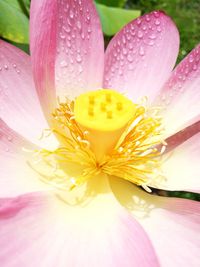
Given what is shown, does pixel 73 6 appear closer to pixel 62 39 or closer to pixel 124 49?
pixel 62 39

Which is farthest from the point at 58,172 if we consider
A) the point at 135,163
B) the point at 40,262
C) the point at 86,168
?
the point at 40,262

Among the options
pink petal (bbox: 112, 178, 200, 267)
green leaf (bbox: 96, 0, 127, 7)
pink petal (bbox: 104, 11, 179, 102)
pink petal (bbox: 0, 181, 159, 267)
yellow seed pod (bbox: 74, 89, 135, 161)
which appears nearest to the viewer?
pink petal (bbox: 0, 181, 159, 267)

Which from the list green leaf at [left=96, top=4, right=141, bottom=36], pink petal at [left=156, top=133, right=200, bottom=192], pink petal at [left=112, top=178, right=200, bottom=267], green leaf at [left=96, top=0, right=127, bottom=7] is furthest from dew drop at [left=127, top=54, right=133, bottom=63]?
green leaf at [left=96, top=0, right=127, bottom=7]

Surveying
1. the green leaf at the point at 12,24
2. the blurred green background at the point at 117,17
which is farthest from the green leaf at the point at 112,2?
the green leaf at the point at 12,24

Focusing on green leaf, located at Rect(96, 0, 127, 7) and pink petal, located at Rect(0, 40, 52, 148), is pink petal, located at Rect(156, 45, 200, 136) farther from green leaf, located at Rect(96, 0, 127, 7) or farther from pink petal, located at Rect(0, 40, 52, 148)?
green leaf, located at Rect(96, 0, 127, 7)

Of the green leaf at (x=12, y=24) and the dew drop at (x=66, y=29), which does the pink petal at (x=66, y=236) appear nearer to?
the dew drop at (x=66, y=29)

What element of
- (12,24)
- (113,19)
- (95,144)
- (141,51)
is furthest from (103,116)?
(113,19)

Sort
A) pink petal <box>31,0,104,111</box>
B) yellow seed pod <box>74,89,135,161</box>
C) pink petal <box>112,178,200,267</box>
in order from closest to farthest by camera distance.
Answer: pink petal <box>112,178,200,267</box> → yellow seed pod <box>74,89,135,161</box> → pink petal <box>31,0,104,111</box>
